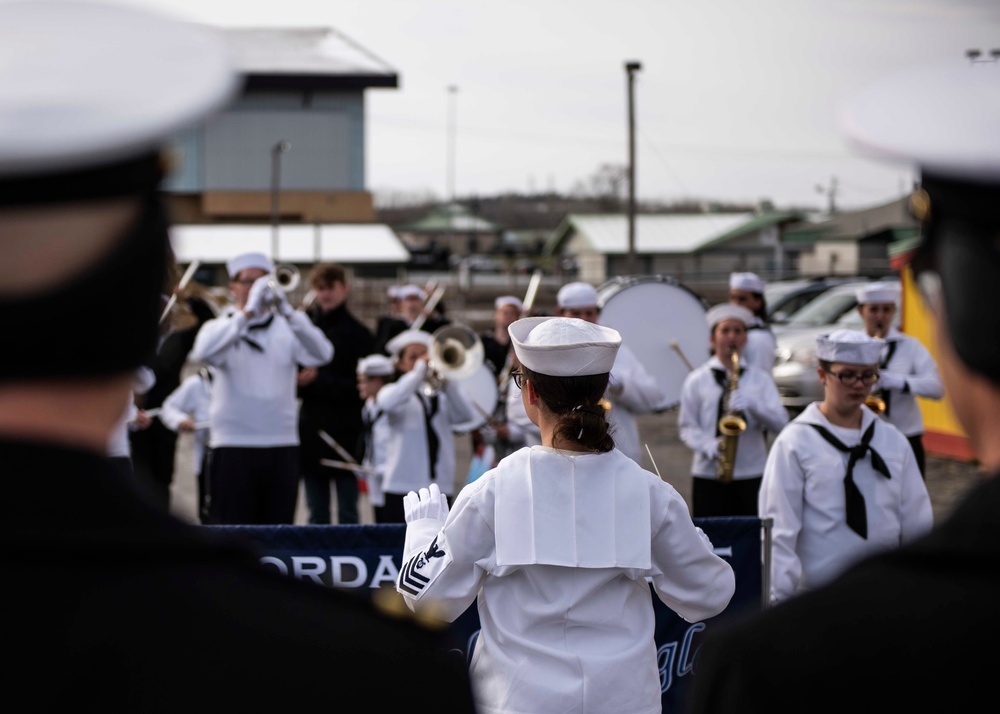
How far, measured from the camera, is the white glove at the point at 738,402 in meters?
7.30

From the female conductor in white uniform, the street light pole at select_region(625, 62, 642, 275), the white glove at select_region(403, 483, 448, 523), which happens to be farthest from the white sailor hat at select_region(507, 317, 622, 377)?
the street light pole at select_region(625, 62, 642, 275)

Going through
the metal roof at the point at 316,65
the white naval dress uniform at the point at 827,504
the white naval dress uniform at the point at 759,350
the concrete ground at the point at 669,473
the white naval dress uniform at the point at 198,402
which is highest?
the metal roof at the point at 316,65

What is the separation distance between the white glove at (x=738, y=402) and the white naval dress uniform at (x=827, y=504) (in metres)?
2.11

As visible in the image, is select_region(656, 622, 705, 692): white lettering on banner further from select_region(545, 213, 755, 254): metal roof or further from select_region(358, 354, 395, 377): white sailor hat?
select_region(545, 213, 755, 254): metal roof

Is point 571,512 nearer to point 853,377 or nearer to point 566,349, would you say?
point 566,349

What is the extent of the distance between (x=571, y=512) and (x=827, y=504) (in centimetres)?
212

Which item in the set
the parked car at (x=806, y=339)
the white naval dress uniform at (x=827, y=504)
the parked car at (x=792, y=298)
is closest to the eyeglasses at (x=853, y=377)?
the white naval dress uniform at (x=827, y=504)

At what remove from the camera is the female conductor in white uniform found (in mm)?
3242

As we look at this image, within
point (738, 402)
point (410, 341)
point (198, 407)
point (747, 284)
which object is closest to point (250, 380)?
point (410, 341)

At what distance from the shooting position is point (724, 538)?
16.8ft

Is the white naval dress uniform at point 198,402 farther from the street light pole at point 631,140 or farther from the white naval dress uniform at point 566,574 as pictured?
the street light pole at point 631,140

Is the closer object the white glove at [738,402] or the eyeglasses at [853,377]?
the eyeglasses at [853,377]

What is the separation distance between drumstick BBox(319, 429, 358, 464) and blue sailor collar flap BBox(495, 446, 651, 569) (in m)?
5.38

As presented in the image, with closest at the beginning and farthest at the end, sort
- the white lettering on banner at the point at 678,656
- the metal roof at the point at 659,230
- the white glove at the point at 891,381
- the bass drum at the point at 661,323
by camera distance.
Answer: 1. the white lettering on banner at the point at 678,656
2. the white glove at the point at 891,381
3. the bass drum at the point at 661,323
4. the metal roof at the point at 659,230
